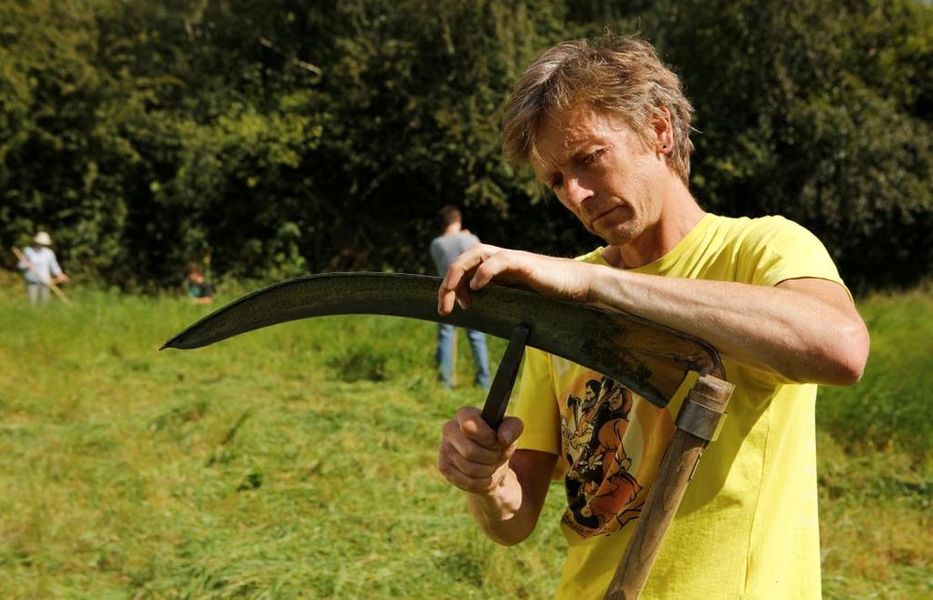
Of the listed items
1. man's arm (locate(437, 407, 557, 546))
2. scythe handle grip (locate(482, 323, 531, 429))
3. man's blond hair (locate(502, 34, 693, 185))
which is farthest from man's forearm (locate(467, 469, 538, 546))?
man's blond hair (locate(502, 34, 693, 185))

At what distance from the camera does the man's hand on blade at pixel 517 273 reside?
1098mm

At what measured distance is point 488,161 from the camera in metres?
15.6

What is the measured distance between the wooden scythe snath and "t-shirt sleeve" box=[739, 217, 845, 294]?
213 millimetres

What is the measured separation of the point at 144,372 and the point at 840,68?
1375cm

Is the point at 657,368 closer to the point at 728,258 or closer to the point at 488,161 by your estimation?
the point at 728,258

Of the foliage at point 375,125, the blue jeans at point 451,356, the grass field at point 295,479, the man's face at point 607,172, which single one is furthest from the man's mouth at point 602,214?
the foliage at point 375,125

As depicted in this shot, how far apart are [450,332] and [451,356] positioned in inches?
13.0

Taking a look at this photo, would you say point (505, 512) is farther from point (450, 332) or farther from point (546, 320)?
point (450, 332)

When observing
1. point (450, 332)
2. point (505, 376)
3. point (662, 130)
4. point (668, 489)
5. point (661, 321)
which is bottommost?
point (450, 332)

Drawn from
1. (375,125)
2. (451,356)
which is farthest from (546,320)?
(375,125)

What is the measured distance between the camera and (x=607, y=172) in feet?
4.57

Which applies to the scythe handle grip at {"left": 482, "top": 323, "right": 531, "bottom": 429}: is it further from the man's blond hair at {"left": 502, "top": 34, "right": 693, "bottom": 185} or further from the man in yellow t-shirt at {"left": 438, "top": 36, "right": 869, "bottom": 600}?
the man's blond hair at {"left": 502, "top": 34, "right": 693, "bottom": 185}

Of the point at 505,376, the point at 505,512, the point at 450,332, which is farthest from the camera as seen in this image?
the point at 450,332

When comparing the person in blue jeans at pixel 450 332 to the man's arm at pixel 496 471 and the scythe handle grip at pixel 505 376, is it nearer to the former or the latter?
the man's arm at pixel 496 471
